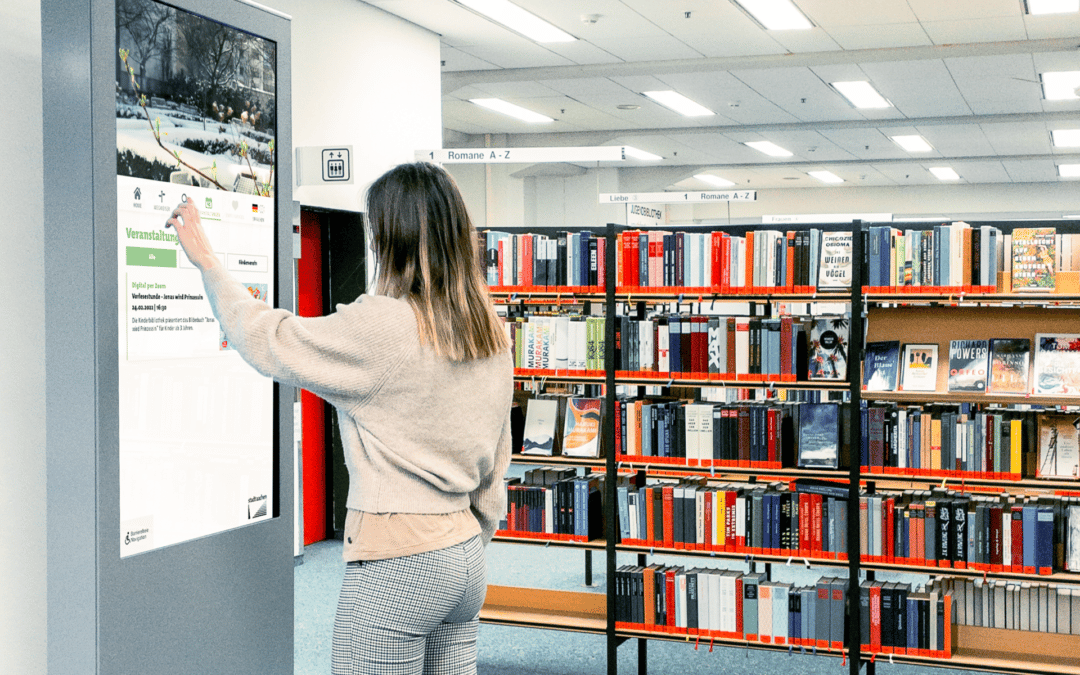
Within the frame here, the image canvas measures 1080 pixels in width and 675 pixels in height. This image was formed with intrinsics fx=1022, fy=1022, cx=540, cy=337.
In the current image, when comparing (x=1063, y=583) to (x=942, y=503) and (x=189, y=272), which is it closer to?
(x=942, y=503)

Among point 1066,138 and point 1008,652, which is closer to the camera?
point 1008,652

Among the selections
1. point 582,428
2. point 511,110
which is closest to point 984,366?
point 582,428

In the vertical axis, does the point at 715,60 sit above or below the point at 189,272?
above

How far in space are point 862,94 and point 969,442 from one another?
720 cm

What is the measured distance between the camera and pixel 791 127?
12.2m

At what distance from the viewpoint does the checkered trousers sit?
65.2 inches

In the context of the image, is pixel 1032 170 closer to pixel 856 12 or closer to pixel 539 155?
pixel 856 12

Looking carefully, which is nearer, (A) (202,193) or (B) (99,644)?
(B) (99,644)

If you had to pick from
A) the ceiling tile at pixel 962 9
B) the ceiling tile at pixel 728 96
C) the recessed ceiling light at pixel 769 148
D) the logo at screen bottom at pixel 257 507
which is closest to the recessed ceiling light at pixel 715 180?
the recessed ceiling light at pixel 769 148

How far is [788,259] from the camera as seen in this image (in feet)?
13.4

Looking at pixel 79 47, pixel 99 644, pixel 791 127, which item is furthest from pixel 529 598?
pixel 791 127

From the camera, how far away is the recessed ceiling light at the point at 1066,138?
40.8 feet

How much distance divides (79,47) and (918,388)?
3327 millimetres

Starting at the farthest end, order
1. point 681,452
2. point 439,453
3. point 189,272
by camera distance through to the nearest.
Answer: point 681,452 < point 189,272 < point 439,453
